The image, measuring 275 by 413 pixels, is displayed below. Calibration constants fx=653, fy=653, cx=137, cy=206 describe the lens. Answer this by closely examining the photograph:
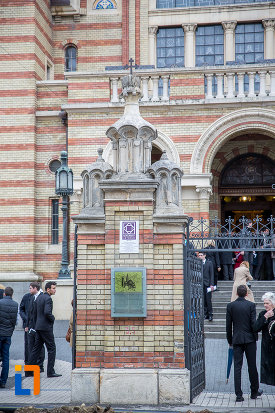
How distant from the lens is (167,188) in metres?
9.92

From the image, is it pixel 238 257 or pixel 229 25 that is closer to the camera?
pixel 238 257

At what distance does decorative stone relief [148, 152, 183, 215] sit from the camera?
9.84m

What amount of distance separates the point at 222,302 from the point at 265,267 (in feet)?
10.4

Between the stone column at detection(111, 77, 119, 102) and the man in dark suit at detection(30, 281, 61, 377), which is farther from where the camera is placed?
the stone column at detection(111, 77, 119, 102)

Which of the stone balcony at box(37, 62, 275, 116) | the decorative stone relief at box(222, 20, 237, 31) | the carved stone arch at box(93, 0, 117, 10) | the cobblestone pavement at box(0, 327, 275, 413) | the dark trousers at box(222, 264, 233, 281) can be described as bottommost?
the cobblestone pavement at box(0, 327, 275, 413)

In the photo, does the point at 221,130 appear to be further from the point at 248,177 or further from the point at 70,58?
the point at 70,58

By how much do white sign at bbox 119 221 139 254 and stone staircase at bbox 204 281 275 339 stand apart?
6.35 m

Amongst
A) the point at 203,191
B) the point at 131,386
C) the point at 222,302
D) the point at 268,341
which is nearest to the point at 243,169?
the point at 203,191

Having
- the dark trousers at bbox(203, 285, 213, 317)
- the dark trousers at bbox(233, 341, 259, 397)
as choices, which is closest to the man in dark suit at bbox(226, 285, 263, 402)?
the dark trousers at bbox(233, 341, 259, 397)

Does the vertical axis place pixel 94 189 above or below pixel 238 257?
above

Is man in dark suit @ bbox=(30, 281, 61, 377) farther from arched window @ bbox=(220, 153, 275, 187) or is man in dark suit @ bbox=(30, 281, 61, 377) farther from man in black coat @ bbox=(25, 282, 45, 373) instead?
arched window @ bbox=(220, 153, 275, 187)

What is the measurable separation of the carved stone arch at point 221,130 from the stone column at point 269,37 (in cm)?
491

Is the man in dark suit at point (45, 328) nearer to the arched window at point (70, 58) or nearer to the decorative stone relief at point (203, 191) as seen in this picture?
the decorative stone relief at point (203, 191)

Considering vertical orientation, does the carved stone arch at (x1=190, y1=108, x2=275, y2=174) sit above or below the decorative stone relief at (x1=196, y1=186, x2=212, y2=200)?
above
